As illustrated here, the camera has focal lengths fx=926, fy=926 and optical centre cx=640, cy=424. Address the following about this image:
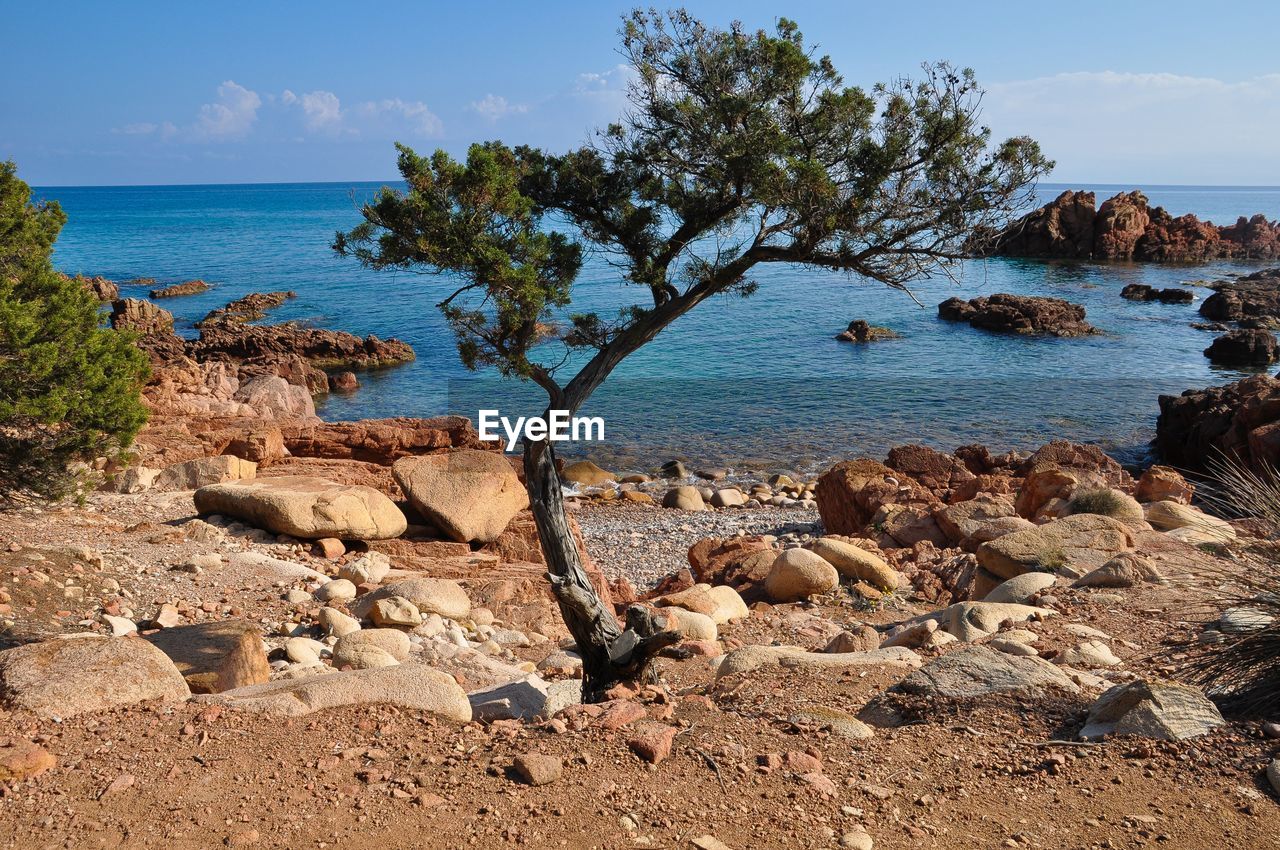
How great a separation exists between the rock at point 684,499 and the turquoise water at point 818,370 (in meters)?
4.02

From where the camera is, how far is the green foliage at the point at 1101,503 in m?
14.0

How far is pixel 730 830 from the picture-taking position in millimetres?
4805

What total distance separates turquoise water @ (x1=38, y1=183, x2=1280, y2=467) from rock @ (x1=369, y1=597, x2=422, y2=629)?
188 inches

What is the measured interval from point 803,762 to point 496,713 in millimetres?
2674

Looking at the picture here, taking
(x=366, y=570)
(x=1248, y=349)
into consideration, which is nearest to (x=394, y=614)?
(x=366, y=570)

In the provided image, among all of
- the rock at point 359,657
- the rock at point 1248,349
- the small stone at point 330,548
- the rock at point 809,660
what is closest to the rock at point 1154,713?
the rock at point 809,660

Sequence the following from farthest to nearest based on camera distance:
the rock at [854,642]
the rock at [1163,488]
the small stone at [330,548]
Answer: the rock at [1163,488] < the small stone at [330,548] < the rock at [854,642]

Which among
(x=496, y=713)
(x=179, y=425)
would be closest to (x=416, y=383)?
(x=179, y=425)

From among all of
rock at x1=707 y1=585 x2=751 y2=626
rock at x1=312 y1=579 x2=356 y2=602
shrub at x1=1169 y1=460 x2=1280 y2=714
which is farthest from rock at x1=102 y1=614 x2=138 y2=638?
shrub at x1=1169 y1=460 x2=1280 y2=714

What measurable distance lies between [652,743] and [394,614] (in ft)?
18.4

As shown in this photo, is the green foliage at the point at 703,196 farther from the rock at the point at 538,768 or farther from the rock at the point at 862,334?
the rock at the point at 862,334

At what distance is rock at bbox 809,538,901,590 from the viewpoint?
1315 cm

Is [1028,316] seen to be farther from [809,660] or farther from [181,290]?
[181,290]

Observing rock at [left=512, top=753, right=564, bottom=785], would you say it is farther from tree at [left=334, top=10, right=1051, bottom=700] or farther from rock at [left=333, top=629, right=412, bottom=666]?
rock at [left=333, top=629, right=412, bottom=666]
